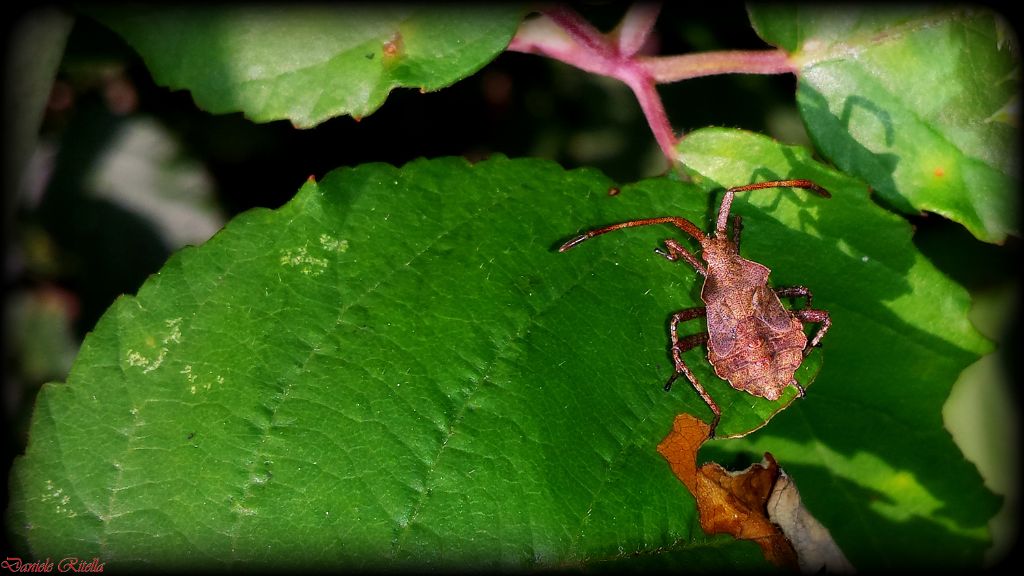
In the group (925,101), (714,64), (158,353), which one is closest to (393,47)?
(714,64)

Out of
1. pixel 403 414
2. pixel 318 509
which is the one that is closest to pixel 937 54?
pixel 403 414

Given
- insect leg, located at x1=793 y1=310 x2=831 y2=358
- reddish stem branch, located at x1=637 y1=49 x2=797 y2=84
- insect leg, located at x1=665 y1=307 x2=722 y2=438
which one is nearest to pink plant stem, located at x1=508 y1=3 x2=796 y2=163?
reddish stem branch, located at x1=637 y1=49 x2=797 y2=84

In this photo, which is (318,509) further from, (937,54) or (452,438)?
(937,54)

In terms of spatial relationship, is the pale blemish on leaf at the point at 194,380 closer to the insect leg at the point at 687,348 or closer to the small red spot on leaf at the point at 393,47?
the small red spot on leaf at the point at 393,47

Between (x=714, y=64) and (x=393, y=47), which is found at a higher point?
(x=393, y=47)

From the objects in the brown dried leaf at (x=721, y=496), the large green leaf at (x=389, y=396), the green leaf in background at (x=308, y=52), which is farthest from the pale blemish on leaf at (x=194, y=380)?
the brown dried leaf at (x=721, y=496)

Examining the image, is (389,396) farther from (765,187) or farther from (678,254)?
(765,187)

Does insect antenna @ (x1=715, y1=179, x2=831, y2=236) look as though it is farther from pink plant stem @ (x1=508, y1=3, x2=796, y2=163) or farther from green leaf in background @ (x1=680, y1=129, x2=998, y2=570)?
pink plant stem @ (x1=508, y1=3, x2=796, y2=163)
